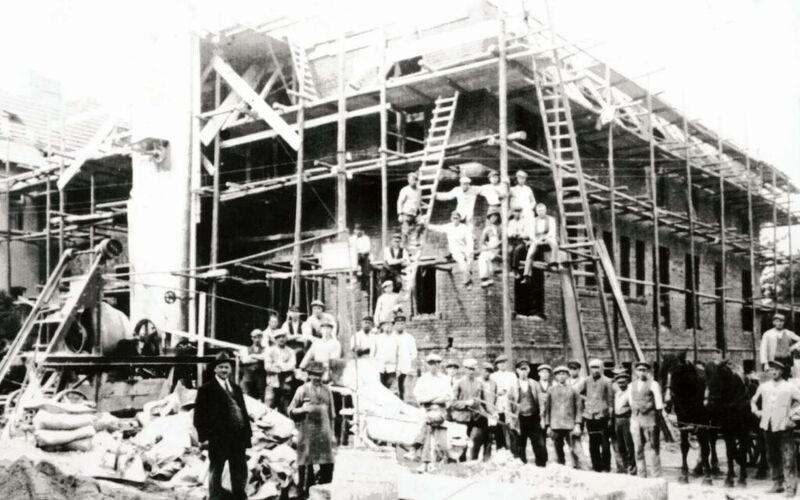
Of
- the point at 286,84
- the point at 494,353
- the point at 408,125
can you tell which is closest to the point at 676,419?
the point at 494,353

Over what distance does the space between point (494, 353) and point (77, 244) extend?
14707 millimetres

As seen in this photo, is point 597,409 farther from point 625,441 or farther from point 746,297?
point 746,297

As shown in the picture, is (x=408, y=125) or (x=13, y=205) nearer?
(x=408, y=125)

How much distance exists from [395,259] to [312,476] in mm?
6893

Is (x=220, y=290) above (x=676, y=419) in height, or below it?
above

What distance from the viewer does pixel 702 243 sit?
94.0ft

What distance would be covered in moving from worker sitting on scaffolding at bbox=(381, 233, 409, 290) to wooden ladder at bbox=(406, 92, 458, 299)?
173 millimetres

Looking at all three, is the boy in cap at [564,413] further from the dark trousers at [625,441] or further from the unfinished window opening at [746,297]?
the unfinished window opening at [746,297]

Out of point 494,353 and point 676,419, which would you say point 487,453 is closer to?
point 676,419

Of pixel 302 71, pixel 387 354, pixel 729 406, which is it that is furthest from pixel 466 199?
pixel 302 71

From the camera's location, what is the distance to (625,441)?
12391 millimetres

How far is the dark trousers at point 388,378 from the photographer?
14.7 meters

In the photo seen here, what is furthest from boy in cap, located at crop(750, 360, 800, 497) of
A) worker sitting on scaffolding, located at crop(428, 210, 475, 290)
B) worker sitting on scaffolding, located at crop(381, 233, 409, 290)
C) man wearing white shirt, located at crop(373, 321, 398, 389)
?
worker sitting on scaffolding, located at crop(381, 233, 409, 290)

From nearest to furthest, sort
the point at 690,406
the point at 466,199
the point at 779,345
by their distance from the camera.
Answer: the point at 690,406 → the point at 779,345 → the point at 466,199
